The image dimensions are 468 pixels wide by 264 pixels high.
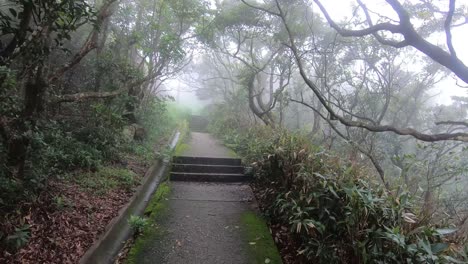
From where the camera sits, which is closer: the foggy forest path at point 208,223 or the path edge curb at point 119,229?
the path edge curb at point 119,229

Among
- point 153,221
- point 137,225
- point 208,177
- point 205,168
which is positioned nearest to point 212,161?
point 205,168

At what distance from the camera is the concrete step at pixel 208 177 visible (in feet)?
24.7

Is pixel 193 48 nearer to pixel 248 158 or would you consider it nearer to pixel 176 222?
pixel 248 158

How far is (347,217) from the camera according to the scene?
10.4 ft

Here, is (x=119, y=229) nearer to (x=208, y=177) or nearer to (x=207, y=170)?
(x=208, y=177)

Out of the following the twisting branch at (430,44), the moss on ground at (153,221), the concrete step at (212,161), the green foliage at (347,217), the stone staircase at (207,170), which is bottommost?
the moss on ground at (153,221)

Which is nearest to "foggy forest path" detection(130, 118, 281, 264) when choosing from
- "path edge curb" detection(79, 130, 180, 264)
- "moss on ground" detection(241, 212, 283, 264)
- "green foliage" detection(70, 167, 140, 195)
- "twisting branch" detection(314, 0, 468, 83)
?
"moss on ground" detection(241, 212, 283, 264)

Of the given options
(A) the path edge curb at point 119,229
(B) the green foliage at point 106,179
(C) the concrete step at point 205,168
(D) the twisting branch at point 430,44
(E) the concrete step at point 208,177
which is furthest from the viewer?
(C) the concrete step at point 205,168

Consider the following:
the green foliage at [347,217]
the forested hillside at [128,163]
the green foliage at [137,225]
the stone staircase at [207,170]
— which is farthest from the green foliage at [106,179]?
the green foliage at [347,217]

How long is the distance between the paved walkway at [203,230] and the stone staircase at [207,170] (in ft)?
2.26

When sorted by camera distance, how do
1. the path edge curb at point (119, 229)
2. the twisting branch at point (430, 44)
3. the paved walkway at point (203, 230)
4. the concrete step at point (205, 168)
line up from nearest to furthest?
the path edge curb at point (119, 229) < the paved walkway at point (203, 230) < the twisting branch at point (430, 44) < the concrete step at point (205, 168)

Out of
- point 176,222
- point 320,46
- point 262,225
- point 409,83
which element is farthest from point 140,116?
point 409,83

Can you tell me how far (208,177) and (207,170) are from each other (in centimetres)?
40

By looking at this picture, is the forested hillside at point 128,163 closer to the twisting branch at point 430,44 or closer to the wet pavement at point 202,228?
the twisting branch at point 430,44
